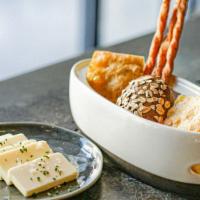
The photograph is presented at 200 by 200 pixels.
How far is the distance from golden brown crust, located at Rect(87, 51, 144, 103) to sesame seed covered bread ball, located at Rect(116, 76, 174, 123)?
0.16ft

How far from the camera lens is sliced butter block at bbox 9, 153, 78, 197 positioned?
0.71m

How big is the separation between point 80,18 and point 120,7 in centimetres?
52

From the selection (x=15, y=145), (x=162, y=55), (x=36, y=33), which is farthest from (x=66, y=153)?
(x=36, y=33)

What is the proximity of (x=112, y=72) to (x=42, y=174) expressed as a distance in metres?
0.22

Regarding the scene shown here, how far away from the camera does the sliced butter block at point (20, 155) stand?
739 millimetres

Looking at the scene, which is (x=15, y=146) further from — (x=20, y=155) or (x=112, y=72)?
(x=112, y=72)

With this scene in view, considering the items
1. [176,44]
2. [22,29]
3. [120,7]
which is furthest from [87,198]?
[120,7]

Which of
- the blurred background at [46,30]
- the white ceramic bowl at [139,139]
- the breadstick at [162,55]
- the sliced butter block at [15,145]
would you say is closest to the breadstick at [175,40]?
the breadstick at [162,55]

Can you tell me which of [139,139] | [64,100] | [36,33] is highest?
[139,139]

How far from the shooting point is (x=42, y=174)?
2.40 feet

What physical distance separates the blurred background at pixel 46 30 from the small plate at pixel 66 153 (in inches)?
70.4

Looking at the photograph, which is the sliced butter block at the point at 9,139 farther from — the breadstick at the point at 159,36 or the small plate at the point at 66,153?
the breadstick at the point at 159,36

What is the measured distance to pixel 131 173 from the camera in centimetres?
80

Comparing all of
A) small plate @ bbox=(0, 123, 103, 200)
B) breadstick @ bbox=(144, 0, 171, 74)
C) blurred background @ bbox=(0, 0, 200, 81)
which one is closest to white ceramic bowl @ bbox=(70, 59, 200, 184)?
small plate @ bbox=(0, 123, 103, 200)
